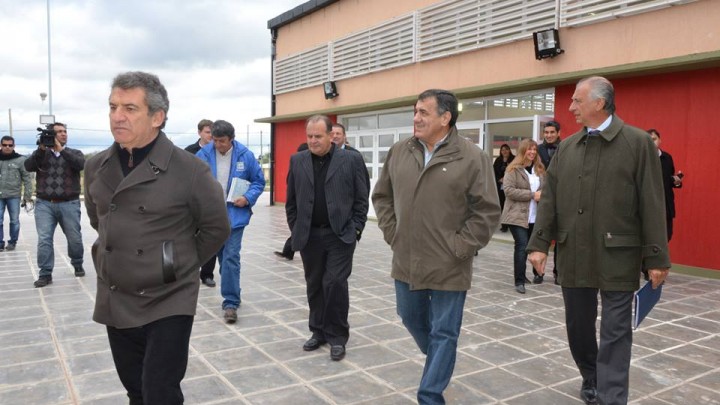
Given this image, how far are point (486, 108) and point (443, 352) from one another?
9162 millimetres

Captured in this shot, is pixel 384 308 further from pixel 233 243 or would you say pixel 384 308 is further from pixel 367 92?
pixel 367 92

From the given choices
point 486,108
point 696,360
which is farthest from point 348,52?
point 696,360

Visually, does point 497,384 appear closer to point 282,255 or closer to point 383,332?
point 383,332

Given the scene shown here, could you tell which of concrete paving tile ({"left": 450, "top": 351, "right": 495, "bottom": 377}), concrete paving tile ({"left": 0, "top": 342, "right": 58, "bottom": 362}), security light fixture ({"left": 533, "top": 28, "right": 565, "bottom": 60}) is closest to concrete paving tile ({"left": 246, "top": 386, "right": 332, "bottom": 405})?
concrete paving tile ({"left": 450, "top": 351, "right": 495, "bottom": 377})

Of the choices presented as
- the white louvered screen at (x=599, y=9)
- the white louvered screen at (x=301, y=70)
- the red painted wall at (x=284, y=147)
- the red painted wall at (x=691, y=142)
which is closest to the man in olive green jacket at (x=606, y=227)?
the red painted wall at (x=691, y=142)

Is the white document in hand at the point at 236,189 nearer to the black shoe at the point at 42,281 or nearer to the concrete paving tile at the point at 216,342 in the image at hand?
the concrete paving tile at the point at 216,342

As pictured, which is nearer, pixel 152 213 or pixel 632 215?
pixel 152 213

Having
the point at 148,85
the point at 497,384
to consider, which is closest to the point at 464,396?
the point at 497,384

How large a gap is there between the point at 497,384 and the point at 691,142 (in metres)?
6.10

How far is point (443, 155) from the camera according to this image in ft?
10.5

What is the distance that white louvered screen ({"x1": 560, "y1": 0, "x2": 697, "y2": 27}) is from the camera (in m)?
8.31

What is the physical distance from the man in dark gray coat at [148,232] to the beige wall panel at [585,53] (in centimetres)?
764

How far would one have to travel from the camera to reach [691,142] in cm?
816

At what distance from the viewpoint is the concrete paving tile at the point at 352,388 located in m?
3.60
